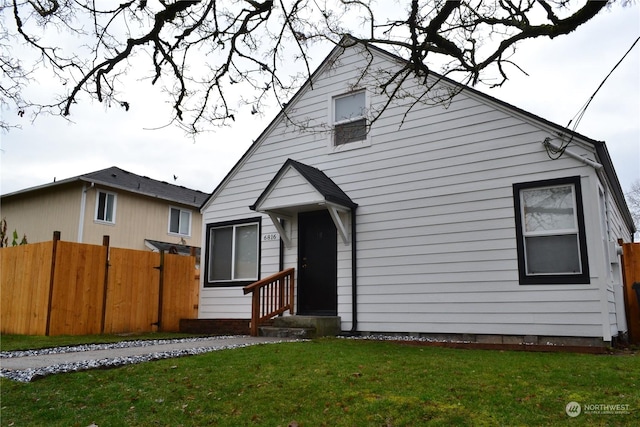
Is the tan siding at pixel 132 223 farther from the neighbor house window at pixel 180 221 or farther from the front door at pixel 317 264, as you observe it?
the front door at pixel 317 264

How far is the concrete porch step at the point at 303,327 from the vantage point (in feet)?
28.1

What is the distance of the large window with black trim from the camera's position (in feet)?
35.3

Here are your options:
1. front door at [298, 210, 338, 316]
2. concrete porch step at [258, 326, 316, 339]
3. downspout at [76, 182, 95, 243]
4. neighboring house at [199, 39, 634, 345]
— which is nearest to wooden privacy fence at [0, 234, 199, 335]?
neighboring house at [199, 39, 634, 345]

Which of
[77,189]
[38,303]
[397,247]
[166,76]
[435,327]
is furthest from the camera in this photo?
[77,189]

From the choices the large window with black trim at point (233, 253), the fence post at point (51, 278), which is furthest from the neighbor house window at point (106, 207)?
the fence post at point (51, 278)

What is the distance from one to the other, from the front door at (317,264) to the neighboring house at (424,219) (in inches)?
1.1

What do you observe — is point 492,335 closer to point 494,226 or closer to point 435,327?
point 435,327

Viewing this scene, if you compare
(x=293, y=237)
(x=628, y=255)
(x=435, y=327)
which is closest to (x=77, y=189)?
(x=293, y=237)

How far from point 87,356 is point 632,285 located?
9.18 meters

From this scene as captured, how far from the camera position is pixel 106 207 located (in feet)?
61.9

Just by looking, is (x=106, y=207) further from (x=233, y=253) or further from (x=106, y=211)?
(x=233, y=253)

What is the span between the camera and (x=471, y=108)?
27.6ft

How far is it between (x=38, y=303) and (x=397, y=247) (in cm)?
715

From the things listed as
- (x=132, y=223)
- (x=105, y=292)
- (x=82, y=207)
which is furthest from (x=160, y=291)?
(x=132, y=223)
